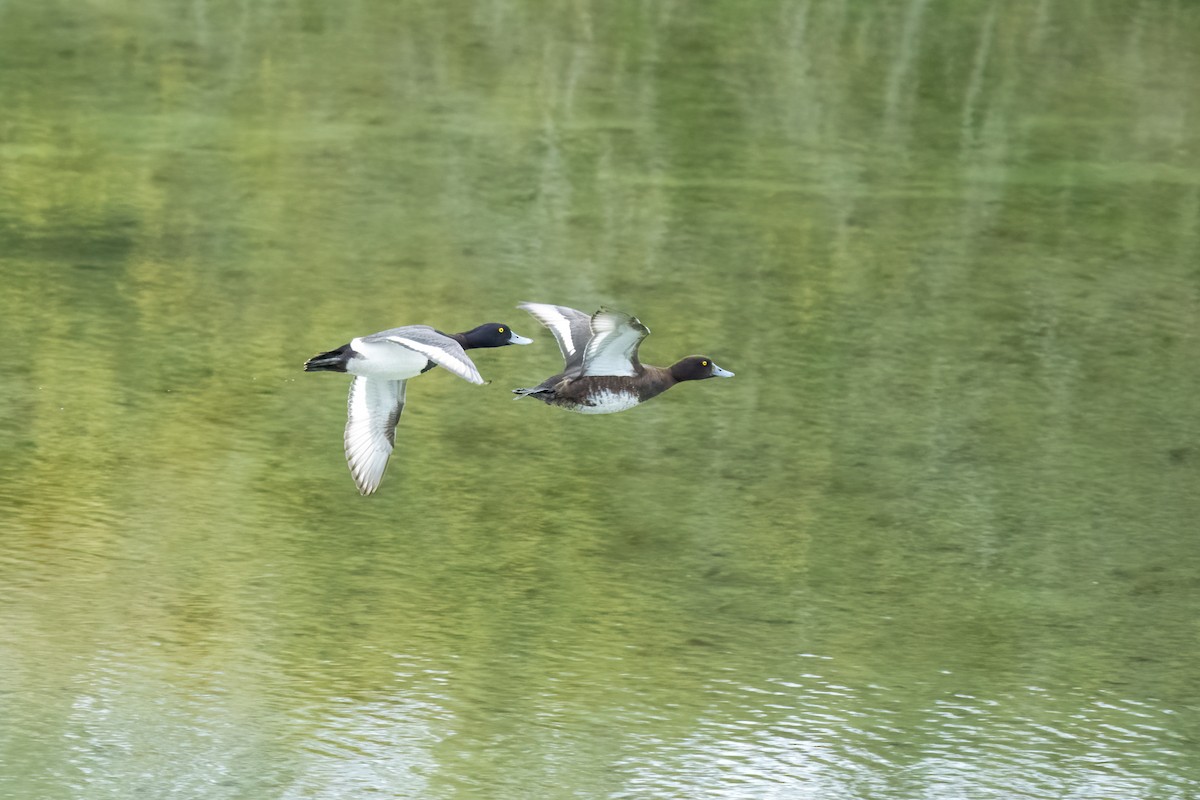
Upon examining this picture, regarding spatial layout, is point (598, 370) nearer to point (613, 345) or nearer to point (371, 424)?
point (613, 345)

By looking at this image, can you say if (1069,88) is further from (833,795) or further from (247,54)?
(833,795)

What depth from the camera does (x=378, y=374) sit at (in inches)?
583

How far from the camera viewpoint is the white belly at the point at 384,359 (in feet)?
47.8

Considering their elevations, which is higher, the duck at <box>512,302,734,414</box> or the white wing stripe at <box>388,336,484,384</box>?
the white wing stripe at <box>388,336,484,384</box>

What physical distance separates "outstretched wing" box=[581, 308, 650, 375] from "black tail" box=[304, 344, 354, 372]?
5.48 feet

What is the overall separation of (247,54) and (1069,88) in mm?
11272

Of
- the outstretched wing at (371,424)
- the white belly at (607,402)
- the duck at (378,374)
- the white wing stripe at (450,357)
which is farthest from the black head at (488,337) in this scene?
the white wing stripe at (450,357)

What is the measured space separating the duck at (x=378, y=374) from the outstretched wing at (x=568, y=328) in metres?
0.25

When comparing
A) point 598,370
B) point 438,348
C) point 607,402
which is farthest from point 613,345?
point 438,348

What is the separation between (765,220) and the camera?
24734 mm

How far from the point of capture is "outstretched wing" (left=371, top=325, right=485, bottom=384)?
40.4ft

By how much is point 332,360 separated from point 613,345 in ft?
6.37

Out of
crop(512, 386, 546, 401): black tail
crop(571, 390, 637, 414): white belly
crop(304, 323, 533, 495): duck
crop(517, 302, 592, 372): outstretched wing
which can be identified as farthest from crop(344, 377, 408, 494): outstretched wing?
crop(571, 390, 637, 414): white belly

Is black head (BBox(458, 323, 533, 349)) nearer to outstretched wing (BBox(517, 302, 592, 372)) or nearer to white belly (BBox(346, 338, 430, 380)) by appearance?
outstretched wing (BBox(517, 302, 592, 372))
